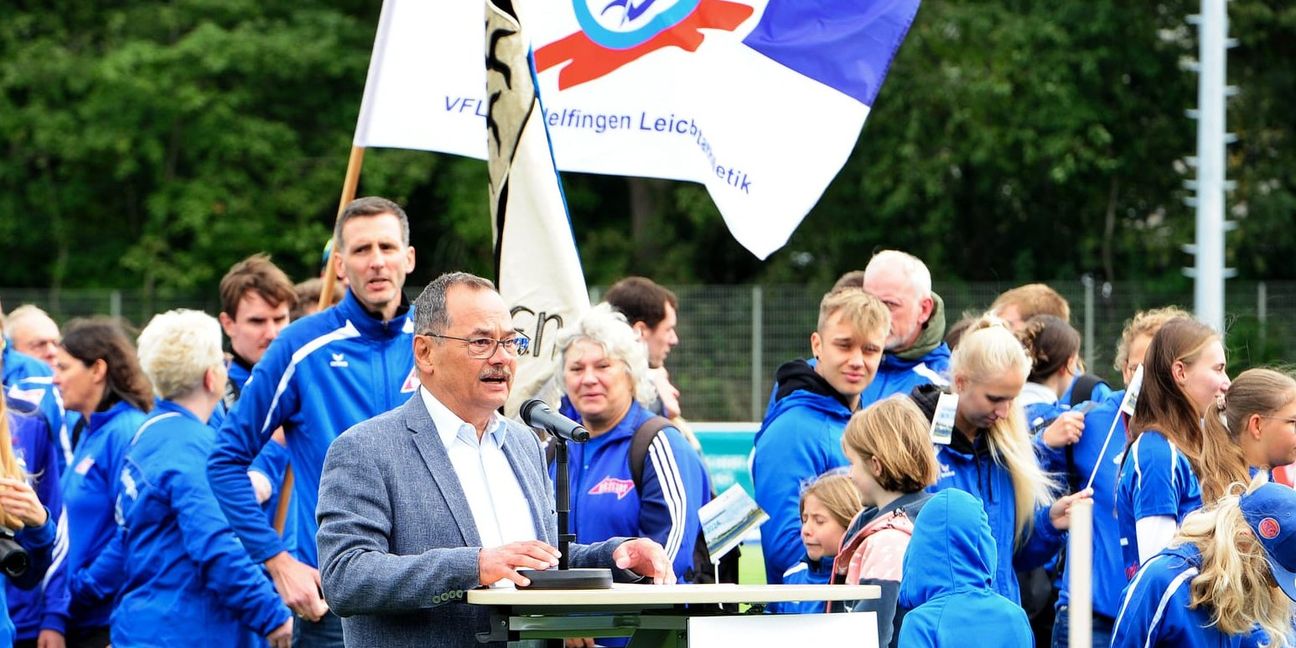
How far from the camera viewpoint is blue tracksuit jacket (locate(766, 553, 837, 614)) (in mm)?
5836

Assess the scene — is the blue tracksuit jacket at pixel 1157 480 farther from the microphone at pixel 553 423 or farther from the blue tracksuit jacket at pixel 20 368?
the blue tracksuit jacket at pixel 20 368

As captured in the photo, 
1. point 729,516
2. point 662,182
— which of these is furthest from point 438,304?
point 662,182

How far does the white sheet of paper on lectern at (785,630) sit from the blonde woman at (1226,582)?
0.86 metres

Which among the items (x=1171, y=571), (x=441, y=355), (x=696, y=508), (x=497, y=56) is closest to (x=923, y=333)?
(x=696, y=508)

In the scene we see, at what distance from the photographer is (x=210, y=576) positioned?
6531mm

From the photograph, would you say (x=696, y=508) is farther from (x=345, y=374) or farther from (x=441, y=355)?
(x=441, y=355)

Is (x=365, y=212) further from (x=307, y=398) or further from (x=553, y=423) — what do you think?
(x=553, y=423)

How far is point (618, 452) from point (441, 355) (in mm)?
1683

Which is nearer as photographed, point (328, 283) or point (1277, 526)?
point (1277, 526)

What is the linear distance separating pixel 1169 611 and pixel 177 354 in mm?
3934

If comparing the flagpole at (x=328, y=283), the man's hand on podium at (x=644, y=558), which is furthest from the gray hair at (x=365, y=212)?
the man's hand on podium at (x=644, y=558)

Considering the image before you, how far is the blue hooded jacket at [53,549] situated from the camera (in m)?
6.60

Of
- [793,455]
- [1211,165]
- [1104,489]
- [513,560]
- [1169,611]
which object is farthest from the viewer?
[1211,165]

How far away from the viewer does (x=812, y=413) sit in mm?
6270
